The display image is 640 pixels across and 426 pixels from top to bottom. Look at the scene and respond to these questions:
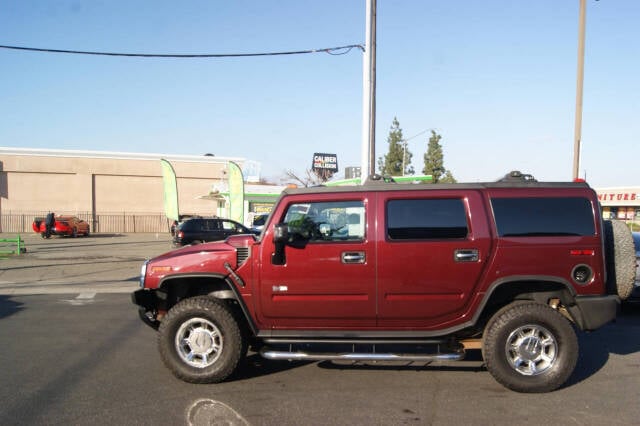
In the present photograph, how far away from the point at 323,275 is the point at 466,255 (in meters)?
1.39

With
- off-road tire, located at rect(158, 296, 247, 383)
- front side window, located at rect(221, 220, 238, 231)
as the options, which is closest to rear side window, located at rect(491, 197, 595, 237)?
off-road tire, located at rect(158, 296, 247, 383)

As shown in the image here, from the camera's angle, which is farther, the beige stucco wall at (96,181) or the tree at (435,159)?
the tree at (435,159)

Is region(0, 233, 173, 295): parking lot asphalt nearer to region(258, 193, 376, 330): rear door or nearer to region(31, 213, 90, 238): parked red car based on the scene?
region(258, 193, 376, 330): rear door

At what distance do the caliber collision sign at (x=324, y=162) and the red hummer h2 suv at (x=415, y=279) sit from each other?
3973 cm

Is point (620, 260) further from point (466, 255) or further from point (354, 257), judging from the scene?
point (354, 257)

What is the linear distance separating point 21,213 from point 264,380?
150 feet

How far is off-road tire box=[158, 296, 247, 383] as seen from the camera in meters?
4.76

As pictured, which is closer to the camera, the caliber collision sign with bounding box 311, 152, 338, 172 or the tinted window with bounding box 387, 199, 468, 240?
the tinted window with bounding box 387, 199, 468, 240

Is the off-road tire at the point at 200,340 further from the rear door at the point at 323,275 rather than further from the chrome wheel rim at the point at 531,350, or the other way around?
the chrome wheel rim at the point at 531,350

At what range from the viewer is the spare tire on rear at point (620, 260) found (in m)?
4.75

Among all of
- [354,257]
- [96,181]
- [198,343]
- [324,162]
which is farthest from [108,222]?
[354,257]

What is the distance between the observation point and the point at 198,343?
4848 millimetres

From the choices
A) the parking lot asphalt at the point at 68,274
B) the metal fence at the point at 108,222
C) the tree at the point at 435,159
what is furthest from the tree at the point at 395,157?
the parking lot asphalt at the point at 68,274

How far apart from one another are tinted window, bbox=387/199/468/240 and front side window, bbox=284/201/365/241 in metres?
0.33
